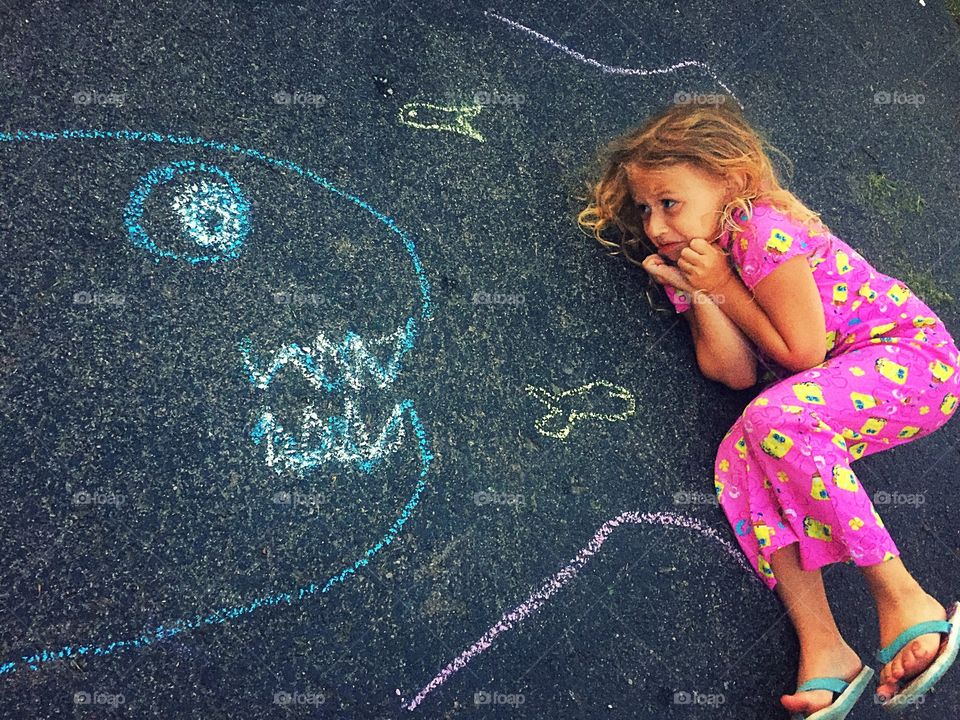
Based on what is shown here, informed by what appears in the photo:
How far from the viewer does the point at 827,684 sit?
2.02 metres

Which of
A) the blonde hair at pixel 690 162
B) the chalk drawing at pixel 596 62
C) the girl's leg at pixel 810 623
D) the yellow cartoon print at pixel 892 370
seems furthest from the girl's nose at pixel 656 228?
the girl's leg at pixel 810 623

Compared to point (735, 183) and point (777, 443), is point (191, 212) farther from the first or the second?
point (777, 443)

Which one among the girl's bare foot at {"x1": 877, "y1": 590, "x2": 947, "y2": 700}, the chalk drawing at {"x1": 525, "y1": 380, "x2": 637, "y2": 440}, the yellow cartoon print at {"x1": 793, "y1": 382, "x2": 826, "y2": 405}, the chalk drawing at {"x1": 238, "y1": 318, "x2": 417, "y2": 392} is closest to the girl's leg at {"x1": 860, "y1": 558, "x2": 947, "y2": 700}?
the girl's bare foot at {"x1": 877, "y1": 590, "x2": 947, "y2": 700}

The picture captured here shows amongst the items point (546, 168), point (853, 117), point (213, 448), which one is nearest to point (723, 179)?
point (546, 168)

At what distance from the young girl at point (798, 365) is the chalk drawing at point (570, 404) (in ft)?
0.93

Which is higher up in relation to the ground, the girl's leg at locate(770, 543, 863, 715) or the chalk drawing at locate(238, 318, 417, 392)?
the girl's leg at locate(770, 543, 863, 715)

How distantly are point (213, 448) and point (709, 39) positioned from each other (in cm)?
223

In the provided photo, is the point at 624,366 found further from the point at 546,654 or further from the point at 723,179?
the point at 546,654

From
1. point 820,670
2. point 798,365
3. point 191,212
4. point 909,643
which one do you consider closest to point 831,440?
point 798,365

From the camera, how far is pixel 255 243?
80.5 inches

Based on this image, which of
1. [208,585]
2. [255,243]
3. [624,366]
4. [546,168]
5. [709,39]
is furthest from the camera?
[709,39]

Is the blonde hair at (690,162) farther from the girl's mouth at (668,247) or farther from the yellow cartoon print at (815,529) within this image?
the yellow cartoon print at (815,529)

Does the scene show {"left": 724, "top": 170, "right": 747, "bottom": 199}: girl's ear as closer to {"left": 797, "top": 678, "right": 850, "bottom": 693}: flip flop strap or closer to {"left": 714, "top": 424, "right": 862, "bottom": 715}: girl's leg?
{"left": 714, "top": 424, "right": 862, "bottom": 715}: girl's leg

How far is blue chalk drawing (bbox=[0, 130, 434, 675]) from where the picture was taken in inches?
75.3
